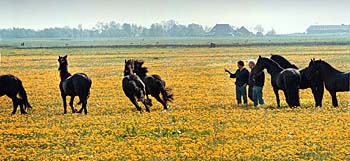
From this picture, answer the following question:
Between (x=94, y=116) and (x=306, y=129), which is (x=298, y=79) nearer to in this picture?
(x=306, y=129)

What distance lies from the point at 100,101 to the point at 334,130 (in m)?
11.7

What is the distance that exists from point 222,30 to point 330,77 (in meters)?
150

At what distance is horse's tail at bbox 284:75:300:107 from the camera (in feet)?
64.6

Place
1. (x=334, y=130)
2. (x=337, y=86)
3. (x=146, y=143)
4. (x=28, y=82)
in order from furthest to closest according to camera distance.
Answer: (x=28, y=82) < (x=337, y=86) < (x=334, y=130) < (x=146, y=143)

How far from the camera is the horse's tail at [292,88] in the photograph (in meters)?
19.7

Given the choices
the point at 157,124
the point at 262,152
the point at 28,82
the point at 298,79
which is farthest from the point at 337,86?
the point at 28,82

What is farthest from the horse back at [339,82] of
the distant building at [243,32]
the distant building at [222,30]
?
the distant building at [243,32]

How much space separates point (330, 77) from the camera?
1981cm

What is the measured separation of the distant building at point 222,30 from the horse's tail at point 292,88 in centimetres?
14897

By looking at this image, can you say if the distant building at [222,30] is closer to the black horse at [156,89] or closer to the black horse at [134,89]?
the black horse at [156,89]

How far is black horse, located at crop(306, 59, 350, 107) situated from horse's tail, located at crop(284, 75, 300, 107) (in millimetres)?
722

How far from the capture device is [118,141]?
46.9ft

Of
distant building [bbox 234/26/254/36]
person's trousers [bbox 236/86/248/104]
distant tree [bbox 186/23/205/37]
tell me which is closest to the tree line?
distant tree [bbox 186/23/205/37]

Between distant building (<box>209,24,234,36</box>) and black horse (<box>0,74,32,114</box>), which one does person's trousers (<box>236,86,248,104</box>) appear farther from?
distant building (<box>209,24,234,36</box>)
